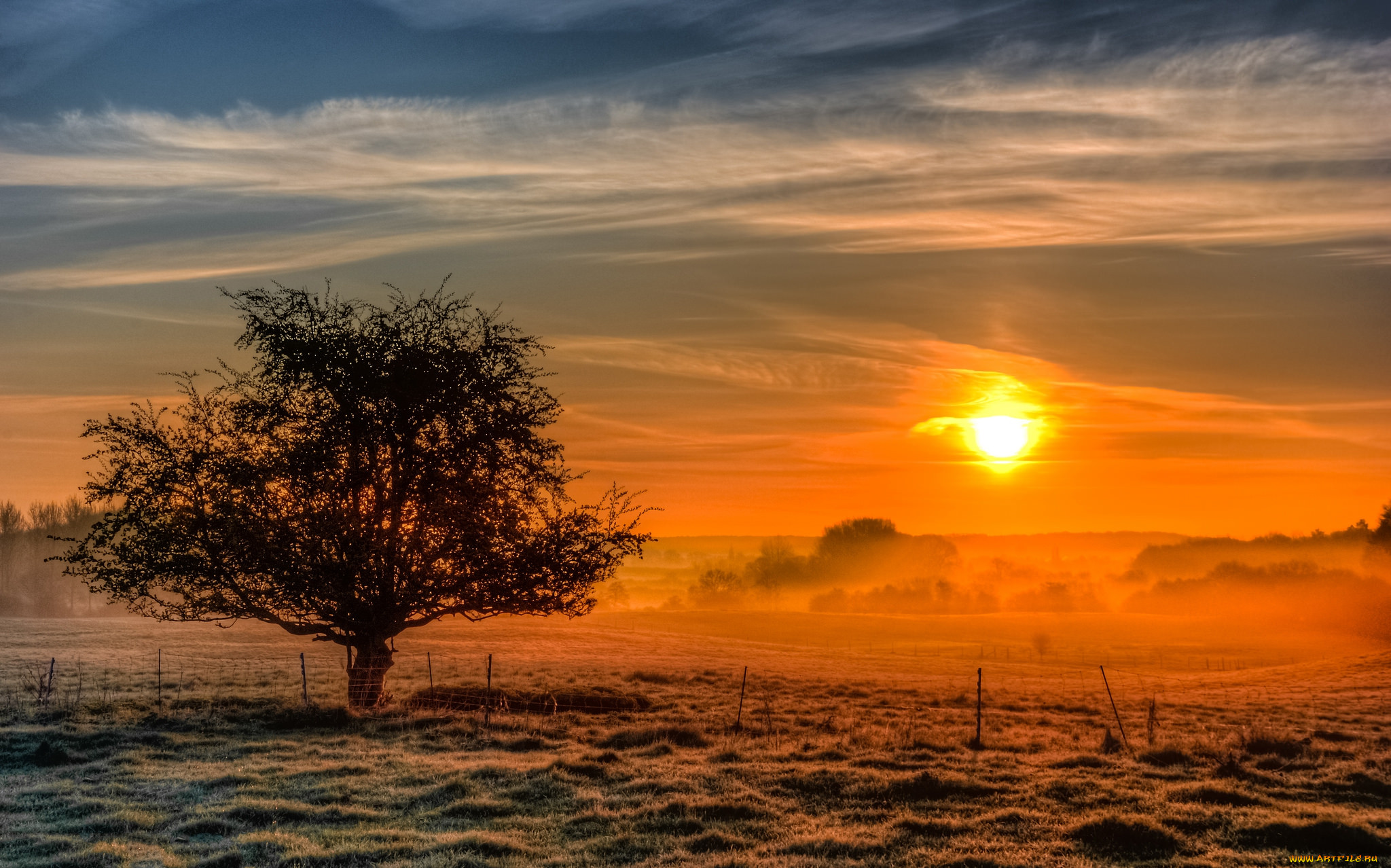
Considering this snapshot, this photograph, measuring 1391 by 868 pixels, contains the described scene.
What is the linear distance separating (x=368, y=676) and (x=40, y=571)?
136 meters

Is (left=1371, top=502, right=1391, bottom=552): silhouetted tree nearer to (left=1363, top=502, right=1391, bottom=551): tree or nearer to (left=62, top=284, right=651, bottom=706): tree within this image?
(left=1363, top=502, right=1391, bottom=551): tree

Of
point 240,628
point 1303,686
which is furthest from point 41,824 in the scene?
point 240,628

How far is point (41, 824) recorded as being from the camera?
15.2 metres

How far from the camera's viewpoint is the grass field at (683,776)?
1412 cm

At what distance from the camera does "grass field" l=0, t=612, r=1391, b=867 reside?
14.1 metres

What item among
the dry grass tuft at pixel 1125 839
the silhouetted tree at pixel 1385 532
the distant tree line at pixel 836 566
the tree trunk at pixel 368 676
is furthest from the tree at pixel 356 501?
the distant tree line at pixel 836 566

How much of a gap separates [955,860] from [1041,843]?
1.78 metres

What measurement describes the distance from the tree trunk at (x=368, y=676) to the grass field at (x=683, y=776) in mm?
1529

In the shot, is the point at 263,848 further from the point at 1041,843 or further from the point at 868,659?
the point at 868,659

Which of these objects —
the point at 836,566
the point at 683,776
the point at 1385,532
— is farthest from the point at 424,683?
the point at 836,566

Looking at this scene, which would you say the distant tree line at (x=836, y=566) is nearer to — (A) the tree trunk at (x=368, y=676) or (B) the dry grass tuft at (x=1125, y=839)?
(A) the tree trunk at (x=368, y=676)

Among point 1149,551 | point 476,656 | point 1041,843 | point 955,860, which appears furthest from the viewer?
point 1149,551

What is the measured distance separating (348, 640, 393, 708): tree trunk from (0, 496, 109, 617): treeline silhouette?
115695 mm

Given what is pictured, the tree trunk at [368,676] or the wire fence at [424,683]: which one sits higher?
the tree trunk at [368,676]
